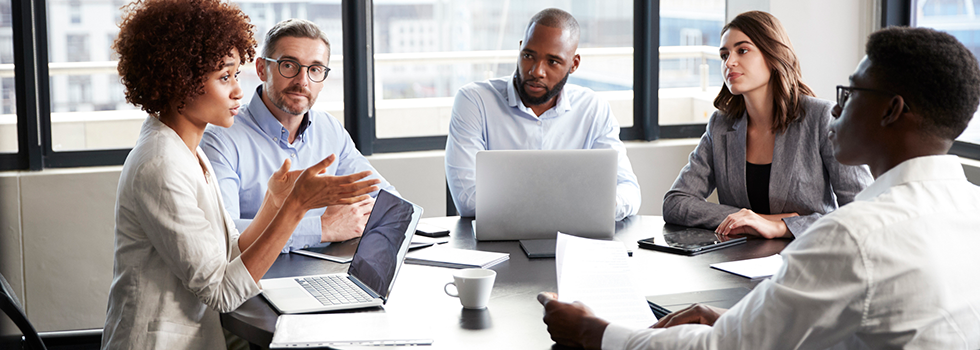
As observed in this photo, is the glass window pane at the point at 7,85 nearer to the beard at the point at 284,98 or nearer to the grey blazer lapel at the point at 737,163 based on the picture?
the beard at the point at 284,98

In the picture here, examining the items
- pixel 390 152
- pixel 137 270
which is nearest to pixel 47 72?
pixel 390 152

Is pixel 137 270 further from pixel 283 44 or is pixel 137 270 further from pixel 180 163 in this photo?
pixel 283 44

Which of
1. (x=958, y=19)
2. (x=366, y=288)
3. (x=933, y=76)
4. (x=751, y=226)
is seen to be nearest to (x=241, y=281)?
(x=366, y=288)

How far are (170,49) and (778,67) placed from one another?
71.9 inches

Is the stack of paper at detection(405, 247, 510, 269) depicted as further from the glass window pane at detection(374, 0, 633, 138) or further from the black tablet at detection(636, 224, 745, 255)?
the glass window pane at detection(374, 0, 633, 138)

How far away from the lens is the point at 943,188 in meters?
1.09

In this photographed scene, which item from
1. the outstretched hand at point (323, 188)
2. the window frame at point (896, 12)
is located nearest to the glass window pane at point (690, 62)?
the window frame at point (896, 12)

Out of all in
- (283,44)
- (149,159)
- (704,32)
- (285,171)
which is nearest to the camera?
(149,159)

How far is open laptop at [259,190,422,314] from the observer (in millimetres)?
1518

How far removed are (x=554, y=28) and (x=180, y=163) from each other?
1582 millimetres

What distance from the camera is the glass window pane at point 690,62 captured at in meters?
4.27

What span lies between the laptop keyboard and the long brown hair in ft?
4.91

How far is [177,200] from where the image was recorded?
4.66ft

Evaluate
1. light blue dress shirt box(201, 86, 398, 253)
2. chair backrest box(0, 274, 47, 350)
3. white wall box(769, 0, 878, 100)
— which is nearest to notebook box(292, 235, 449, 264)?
light blue dress shirt box(201, 86, 398, 253)
